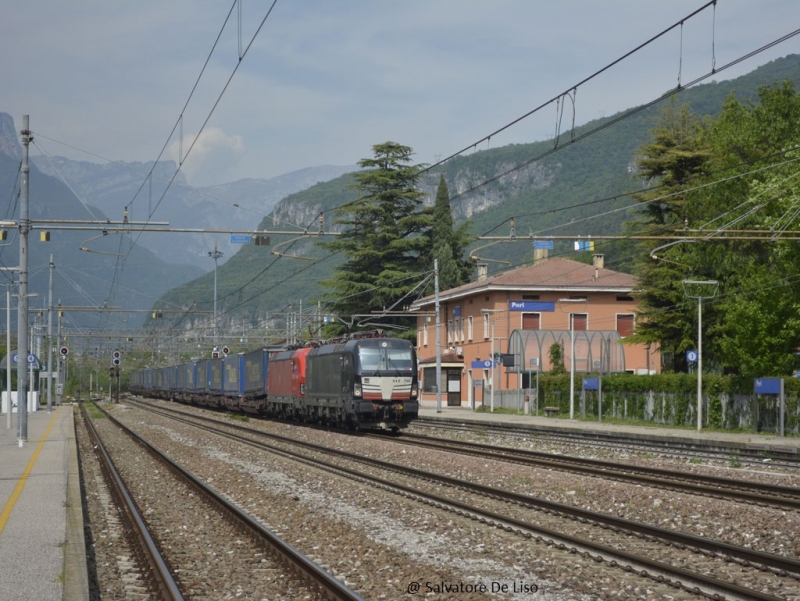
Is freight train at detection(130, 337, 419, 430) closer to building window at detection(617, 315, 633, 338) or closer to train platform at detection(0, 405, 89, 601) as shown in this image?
train platform at detection(0, 405, 89, 601)

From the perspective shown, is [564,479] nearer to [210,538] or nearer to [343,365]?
[210,538]

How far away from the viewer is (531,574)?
1014 cm

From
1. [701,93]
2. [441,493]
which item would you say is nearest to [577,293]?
[441,493]

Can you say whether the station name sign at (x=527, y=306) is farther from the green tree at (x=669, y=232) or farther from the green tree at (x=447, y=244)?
the green tree at (x=447, y=244)

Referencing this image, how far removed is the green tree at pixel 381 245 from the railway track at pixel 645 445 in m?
26.7

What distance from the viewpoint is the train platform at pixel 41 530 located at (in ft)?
28.6

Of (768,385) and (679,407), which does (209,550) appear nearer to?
(768,385)

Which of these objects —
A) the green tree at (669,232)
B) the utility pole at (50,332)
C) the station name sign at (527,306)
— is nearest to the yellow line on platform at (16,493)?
the station name sign at (527,306)

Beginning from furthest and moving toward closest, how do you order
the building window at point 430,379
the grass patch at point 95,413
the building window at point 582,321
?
the building window at point 430,379, the building window at point 582,321, the grass patch at point 95,413

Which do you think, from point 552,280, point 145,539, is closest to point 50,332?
point 552,280

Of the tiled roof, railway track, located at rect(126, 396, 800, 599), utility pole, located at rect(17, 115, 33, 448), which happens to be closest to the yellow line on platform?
utility pole, located at rect(17, 115, 33, 448)

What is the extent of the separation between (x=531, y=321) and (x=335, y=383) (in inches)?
1237

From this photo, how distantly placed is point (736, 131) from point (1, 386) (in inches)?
2567

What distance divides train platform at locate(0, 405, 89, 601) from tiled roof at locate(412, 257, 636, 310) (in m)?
41.4
